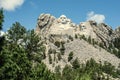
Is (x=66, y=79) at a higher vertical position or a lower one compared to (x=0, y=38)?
higher

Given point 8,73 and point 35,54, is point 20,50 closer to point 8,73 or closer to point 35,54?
point 8,73

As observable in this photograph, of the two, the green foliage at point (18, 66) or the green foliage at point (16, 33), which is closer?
the green foliage at point (18, 66)

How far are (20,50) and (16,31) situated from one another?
2793cm

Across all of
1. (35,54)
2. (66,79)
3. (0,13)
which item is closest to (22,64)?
(0,13)

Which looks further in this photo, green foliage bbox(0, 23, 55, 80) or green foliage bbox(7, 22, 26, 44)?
green foliage bbox(7, 22, 26, 44)

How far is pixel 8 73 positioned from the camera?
56188 millimetres

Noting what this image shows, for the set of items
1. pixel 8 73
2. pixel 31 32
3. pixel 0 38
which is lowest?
pixel 8 73

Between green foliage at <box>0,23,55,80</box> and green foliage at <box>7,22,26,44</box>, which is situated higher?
green foliage at <box>7,22,26,44</box>

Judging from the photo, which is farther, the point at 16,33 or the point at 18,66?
the point at 16,33

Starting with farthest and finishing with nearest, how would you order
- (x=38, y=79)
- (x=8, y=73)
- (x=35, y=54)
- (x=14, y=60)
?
(x=35, y=54), (x=38, y=79), (x=14, y=60), (x=8, y=73)

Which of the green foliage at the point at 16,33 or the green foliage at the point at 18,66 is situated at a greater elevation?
the green foliage at the point at 16,33

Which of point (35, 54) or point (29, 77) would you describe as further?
point (35, 54)

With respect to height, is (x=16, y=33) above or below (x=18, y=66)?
above

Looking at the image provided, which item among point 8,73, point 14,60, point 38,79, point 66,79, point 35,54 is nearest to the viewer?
point 8,73
